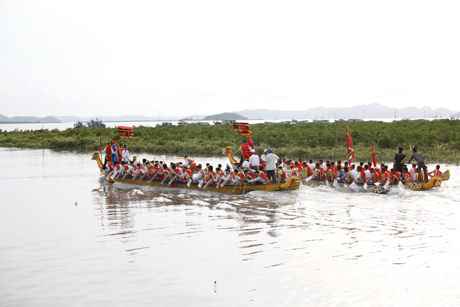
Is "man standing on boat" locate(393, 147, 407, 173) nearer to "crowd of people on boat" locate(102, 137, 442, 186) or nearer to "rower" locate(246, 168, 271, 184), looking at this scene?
"crowd of people on boat" locate(102, 137, 442, 186)

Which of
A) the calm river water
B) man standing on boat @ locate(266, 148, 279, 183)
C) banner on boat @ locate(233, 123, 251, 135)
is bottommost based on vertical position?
the calm river water

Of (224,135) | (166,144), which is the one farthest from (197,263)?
(224,135)

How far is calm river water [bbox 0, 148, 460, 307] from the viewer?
7.42 metres

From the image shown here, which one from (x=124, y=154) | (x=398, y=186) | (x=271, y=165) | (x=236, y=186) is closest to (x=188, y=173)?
(x=236, y=186)

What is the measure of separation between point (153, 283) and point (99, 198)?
1116cm

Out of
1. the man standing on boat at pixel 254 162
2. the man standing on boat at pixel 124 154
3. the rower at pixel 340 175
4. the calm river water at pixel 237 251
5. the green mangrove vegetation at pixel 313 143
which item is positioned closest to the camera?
the calm river water at pixel 237 251

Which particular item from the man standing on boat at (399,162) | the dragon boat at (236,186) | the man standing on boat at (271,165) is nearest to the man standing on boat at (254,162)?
the man standing on boat at (271,165)

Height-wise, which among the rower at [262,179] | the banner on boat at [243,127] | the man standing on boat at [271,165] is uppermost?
the banner on boat at [243,127]

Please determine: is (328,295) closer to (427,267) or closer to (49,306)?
(427,267)

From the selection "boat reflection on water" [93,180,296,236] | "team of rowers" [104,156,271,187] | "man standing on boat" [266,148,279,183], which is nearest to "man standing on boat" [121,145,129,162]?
"team of rowers" [104,156,271,187]

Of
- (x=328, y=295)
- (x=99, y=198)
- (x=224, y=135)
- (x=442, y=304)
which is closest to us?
(x=442, y=304)

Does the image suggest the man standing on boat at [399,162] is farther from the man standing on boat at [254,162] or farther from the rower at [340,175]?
the man standing on boat at [254,162]

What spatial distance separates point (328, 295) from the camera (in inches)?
A: 287

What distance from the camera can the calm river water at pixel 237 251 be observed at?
7422mm
